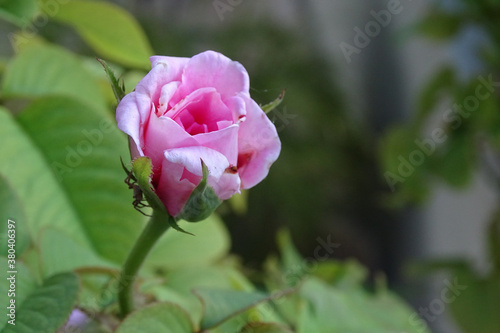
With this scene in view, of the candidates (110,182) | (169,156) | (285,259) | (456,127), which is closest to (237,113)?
(169,156)

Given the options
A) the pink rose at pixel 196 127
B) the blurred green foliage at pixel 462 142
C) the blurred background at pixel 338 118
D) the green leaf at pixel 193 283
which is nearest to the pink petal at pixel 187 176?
the pink rose at pixel 196 127

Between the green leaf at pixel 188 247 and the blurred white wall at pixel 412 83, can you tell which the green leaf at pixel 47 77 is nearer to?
the green leaf at pixel 188 247

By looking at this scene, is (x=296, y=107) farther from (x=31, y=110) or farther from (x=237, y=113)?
(x=237, y=113)

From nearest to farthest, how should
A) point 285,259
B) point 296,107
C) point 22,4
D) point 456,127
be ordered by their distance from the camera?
point 22,4 < point 285,259 < point 456,127 < point 296,107

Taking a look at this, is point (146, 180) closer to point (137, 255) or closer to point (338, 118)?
point (137, 255)

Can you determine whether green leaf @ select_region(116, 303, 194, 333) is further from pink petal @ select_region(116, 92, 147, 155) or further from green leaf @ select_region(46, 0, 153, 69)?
green leaf @ select_region(46, 0, 153, 69)

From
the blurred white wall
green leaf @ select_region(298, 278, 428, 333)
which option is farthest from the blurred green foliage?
the blurred white wall
